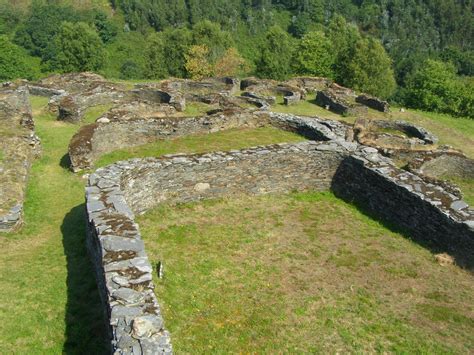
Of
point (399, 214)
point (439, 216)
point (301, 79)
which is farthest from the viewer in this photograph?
point (301, 79)

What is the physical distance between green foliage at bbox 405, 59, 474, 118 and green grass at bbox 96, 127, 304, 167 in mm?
33289

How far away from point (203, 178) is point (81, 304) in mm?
6414

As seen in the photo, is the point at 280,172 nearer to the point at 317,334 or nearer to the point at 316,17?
the point at 317,334

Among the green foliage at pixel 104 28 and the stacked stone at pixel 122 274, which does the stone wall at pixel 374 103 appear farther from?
the green foliage at pixel 104 28

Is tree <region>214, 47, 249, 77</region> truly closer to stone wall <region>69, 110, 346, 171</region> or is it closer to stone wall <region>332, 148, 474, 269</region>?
stone wall <region>69, 110, 346, 171</region>

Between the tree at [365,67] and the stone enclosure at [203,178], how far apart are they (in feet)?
99.0

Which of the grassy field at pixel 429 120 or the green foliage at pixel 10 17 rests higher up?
the grassy field at pixel 429 120

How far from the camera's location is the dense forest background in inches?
2330

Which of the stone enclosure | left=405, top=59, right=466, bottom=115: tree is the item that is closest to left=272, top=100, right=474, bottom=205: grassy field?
the stone enclosure

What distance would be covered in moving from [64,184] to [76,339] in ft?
29.9

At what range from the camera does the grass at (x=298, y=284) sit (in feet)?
33.9

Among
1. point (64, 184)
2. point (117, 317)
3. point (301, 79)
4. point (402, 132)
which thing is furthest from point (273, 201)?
point (301, 79)

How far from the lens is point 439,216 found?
45.8 ft

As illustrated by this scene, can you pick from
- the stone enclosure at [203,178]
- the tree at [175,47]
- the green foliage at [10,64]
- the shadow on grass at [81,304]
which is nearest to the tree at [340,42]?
the tree at [175,47]
